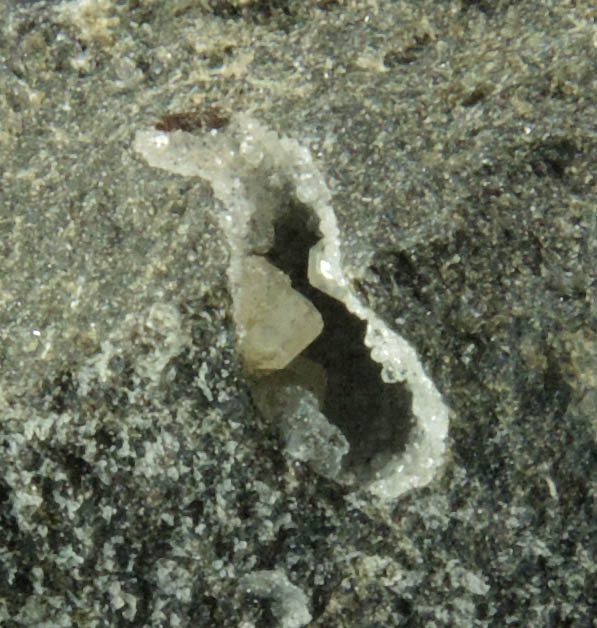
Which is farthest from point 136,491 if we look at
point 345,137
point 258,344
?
point 345,137

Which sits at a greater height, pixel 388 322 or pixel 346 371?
pixel 388 322

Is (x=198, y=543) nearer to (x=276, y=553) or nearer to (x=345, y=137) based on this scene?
(x=276, y=553)
